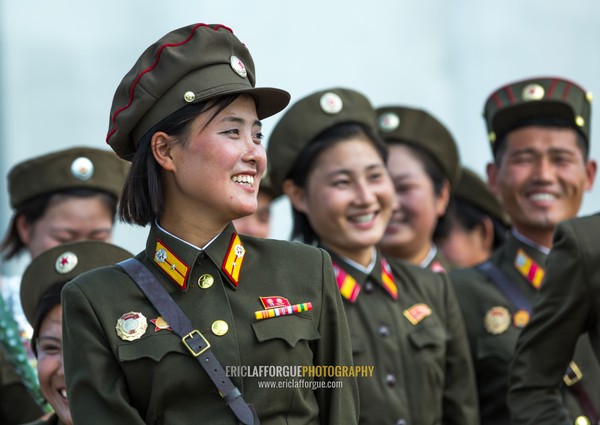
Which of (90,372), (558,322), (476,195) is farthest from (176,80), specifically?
(476,195)

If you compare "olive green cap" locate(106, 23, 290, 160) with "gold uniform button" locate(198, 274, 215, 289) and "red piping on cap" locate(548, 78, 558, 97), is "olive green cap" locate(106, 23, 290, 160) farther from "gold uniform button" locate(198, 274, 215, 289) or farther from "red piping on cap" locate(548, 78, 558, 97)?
"red piping on cap" locate(548, 78, 558, 97)

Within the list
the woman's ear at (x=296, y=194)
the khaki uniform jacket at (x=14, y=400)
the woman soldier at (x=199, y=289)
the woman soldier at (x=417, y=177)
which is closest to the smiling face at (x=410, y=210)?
the woman soldier at (x=417, y=177)

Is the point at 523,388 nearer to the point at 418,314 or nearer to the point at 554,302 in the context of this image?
the point at 554,302

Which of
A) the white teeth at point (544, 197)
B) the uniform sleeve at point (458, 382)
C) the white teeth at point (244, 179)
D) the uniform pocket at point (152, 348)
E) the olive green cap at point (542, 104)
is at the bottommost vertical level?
the uniform sleeve at point (458, 382)

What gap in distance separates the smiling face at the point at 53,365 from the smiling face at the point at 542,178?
186 cm

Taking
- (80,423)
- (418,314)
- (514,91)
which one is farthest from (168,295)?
(514,91)

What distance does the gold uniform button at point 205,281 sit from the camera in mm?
2992

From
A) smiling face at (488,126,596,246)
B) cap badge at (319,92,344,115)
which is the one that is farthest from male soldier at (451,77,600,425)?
cap badge at (319,92,344,115)

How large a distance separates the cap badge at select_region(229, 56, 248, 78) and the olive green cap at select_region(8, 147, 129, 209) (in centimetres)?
210

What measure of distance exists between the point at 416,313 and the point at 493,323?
0.42 meters

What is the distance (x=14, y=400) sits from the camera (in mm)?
4645

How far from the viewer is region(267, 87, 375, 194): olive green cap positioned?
4504 millimetres

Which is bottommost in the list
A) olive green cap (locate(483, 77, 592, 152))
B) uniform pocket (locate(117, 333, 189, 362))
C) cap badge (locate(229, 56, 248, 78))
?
uniform pocket (locate(117, 333, 189, 362))

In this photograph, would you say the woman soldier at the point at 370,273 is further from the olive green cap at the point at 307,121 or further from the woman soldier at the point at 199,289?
the woman soldier at the point at 199,289
